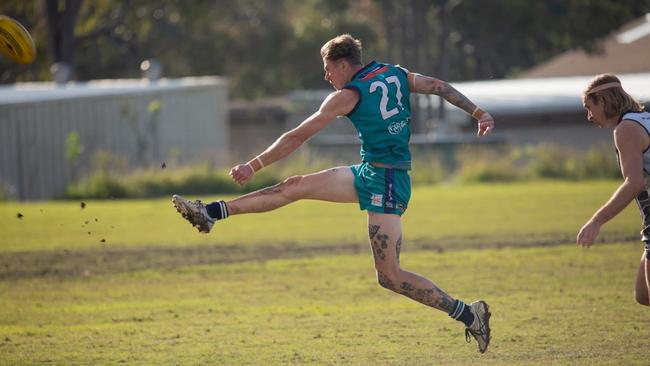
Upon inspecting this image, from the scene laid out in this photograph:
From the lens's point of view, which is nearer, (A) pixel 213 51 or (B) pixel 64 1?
(B) pixel 64 1

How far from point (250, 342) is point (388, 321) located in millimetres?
1574

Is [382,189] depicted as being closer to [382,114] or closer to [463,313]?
[382,114]

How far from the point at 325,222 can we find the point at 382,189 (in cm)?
1421

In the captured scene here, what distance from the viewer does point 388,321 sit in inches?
418

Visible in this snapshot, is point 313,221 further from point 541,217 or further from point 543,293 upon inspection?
point 543,293

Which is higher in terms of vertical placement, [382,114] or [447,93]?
[447,93]

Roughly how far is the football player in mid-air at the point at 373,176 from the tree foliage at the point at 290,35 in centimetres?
3594

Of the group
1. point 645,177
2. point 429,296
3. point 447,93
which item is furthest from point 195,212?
point 645,177

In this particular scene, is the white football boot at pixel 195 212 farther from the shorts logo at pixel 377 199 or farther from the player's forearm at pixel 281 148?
the shorts logo at pixel 377 199

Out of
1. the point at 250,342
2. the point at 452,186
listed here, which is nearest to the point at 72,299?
the point at 250,342

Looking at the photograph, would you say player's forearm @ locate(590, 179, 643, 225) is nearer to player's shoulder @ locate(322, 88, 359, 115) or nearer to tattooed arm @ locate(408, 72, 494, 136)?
tattooed arm @ locate(408, 72, 494, 136)

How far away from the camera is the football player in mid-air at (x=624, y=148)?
24.7 feet

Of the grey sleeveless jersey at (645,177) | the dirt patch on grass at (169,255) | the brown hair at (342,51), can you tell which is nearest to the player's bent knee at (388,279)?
the brown hair at (342,51)

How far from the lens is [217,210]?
8492 millimetres
